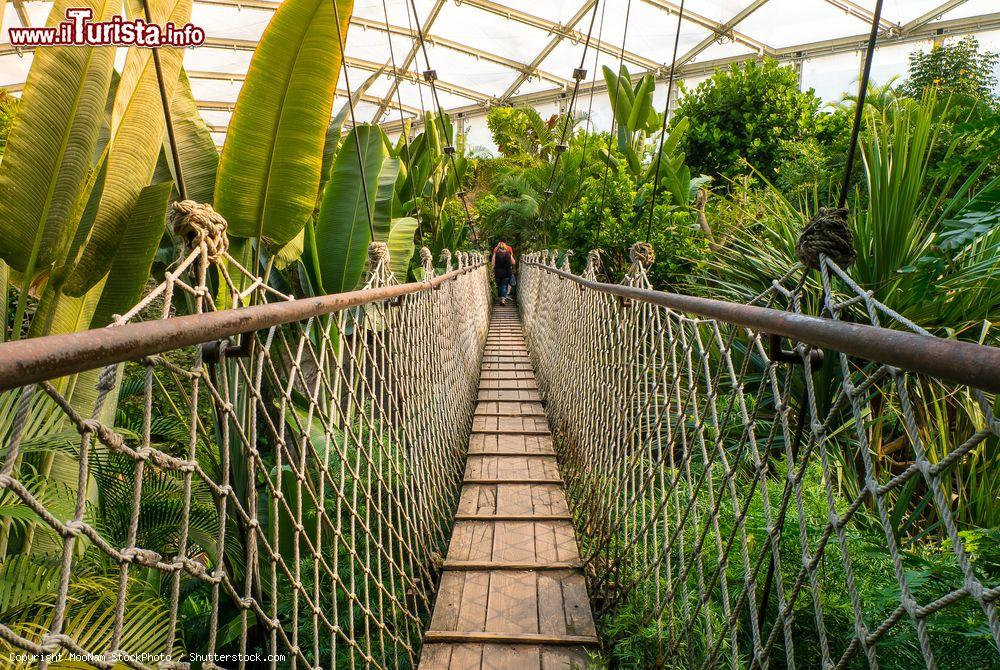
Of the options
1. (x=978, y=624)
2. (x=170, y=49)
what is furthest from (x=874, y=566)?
(x=170, y=49)

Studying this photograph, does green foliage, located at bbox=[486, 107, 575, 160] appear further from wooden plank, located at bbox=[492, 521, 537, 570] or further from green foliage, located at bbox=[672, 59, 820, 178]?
wooden plank, located at bbox=[492, 521, 537, 570]

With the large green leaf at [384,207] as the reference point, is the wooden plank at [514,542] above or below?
below

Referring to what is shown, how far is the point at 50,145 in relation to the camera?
142 cm

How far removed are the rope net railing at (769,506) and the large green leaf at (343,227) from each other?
106 centimetres

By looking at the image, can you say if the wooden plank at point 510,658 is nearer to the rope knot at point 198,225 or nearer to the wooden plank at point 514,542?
the wooden plank at point 514,542

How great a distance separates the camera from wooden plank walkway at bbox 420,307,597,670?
1391 millimetres

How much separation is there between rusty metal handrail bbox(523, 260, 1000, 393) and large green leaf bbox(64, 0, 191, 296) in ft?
5.26

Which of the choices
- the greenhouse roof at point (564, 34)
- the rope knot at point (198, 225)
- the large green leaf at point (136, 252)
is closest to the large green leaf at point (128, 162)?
the large green leaf at point (136, 252)

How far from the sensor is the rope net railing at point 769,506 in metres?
0.60

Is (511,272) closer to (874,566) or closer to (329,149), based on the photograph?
(329,149)

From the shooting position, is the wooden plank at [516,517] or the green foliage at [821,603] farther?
the wooden plank at [516,517]

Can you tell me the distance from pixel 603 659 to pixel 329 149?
8.36ft

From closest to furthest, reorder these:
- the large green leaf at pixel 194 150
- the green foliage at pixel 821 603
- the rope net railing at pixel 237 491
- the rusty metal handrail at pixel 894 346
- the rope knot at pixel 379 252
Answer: the rusty metal handrail at pixel 894 346 < the rope net railing at pixel 237 491 < the green foliage at pixel 821 603 < the rope knot at pixel 379 252 < the large green leaf at pixel 194 150

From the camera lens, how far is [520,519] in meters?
2.04
